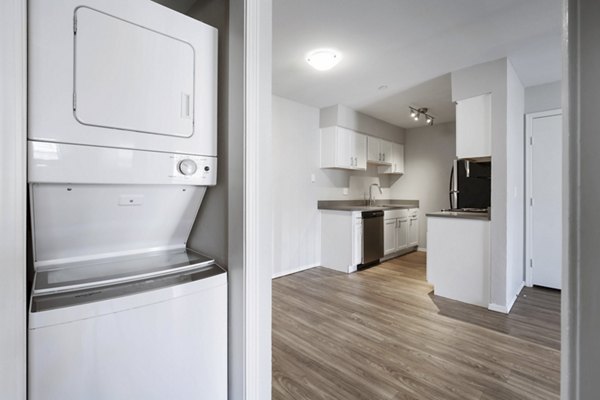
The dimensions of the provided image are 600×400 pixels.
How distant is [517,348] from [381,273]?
1962mm

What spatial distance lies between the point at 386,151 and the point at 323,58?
2933 millimetres

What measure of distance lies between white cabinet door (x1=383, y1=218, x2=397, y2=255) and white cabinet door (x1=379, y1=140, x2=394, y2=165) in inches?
44.0

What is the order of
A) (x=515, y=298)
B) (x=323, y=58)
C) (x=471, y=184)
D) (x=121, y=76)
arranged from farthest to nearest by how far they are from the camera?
(x=471, y=184)
(x=515, y=298)
(x=323, y=58)
(x=121, y=76)

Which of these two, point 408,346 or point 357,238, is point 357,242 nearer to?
point 357,238

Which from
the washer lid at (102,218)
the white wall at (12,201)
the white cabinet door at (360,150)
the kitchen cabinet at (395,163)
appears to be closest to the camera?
the white wall at (12,201)

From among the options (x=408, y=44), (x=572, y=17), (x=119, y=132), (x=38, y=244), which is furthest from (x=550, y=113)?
(x=38, y=244)

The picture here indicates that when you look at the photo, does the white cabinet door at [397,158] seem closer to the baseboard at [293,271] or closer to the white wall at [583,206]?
the baseboard at [293,271]

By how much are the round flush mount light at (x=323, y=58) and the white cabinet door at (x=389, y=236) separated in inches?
106

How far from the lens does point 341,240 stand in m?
4.07

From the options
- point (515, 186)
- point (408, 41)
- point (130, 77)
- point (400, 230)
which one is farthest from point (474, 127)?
point (130, 77)

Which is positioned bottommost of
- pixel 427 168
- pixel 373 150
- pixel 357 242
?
pixel 357 242

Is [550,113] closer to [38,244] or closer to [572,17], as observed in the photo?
[572,17]

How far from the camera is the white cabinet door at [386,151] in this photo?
503cm

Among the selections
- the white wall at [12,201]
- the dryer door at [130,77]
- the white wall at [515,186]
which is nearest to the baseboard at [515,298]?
the white wall at [515,186]
